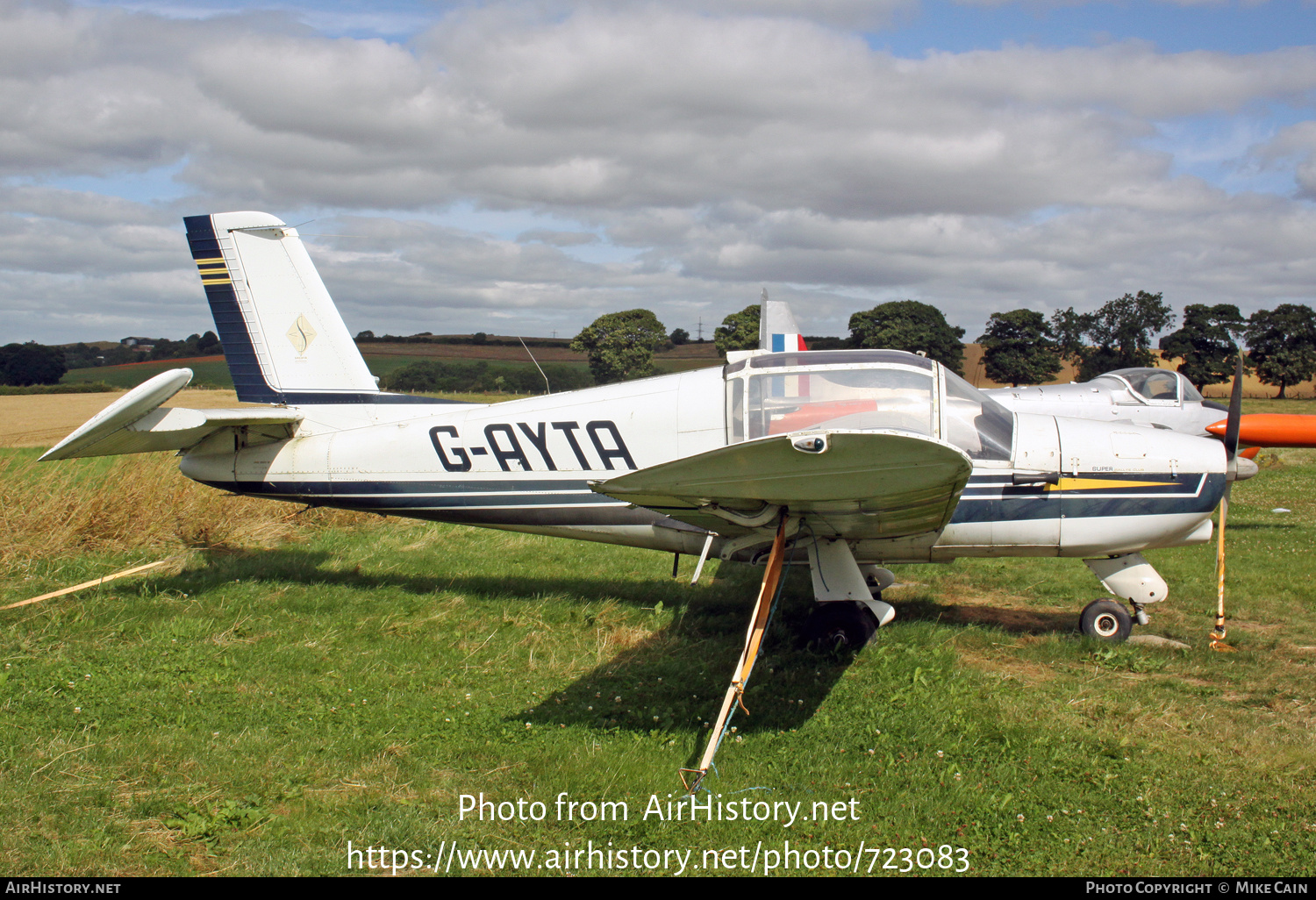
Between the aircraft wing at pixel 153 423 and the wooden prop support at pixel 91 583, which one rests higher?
the aircraft wing at pixel 153 423

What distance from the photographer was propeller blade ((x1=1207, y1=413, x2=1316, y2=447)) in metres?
7.28

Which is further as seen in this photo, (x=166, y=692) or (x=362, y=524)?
(x=362, y=524)

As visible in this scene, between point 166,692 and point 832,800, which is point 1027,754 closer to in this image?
point 832,800

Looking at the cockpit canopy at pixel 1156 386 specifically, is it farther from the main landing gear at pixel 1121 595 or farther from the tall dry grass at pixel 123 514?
the tall dry grass at pixel 123 514

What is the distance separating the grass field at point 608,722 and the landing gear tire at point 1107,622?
0.81 ft

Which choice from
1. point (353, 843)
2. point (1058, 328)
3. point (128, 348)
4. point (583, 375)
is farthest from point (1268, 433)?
point (128, 348)

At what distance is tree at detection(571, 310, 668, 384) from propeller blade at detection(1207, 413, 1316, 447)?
15.4 metres

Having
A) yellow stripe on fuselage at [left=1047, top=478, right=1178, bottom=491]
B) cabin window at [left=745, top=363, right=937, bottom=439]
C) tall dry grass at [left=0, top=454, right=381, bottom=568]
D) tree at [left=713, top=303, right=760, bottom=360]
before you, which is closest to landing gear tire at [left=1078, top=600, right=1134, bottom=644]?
yellow stripe on fuselage at [left=1047, top=478, right=1178, bottom=491]

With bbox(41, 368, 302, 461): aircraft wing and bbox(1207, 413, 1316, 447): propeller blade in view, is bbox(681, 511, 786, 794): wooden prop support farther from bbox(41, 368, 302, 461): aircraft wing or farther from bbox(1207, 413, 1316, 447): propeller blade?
bbox(1207, 413, 1316, 447): propeller blade

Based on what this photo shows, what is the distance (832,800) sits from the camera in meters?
3.77

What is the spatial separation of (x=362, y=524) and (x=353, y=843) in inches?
336

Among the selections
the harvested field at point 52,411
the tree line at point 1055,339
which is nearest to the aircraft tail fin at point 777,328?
the tree line at point 1055,339

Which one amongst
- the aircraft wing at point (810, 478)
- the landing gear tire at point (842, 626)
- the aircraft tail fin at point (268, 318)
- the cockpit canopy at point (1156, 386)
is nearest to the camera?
the aircraft wing at point (810, 478)

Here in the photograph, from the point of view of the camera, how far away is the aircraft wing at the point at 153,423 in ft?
19.1
